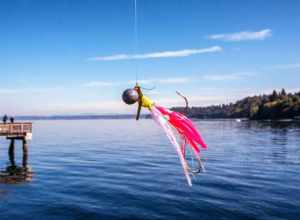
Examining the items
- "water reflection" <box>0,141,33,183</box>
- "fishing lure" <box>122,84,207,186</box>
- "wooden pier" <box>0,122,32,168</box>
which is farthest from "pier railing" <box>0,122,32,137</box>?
"fishing lure" <box>122,84,207,186</box>

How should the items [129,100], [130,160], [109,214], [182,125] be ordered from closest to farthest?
1. [129,100]
2. [182,125]
3. [109,214]
4. [130,160]

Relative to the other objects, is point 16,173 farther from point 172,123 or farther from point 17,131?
point 172,123

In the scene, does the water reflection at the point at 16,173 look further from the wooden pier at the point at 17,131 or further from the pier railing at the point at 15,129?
the pier railing at the point at 15,129

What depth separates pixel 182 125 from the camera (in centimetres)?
771

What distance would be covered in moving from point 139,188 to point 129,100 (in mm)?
20933

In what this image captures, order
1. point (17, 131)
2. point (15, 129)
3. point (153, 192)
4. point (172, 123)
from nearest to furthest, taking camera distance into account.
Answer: point (172, 123) < point (153, 192) < point (15, 129) < point (17, 131)

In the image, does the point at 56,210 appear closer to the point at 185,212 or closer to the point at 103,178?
the point at 185,212

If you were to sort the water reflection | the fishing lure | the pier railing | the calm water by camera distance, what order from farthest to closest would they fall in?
the pier railing
the water reflection
the calm water
the fishing lure

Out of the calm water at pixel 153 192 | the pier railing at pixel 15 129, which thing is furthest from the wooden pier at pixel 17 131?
the calm water at pixel 153 192

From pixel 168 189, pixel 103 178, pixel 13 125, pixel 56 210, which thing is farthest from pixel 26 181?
pixel 13 125

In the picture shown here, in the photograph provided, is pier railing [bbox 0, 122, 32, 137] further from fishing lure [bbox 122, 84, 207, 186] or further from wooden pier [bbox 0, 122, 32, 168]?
fishing lure [bbox 122, 84, 207, 186]

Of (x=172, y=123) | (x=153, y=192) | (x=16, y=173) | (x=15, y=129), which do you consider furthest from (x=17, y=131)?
(x=172, y=123)

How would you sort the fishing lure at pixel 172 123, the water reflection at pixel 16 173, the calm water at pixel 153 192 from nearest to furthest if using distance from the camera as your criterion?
the fishing lure at pixel 172 123 < the calm water at pixel 153 192 < the water reflection at pixel 16 173

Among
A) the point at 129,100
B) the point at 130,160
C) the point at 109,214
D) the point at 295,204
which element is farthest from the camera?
the point at 130,160
